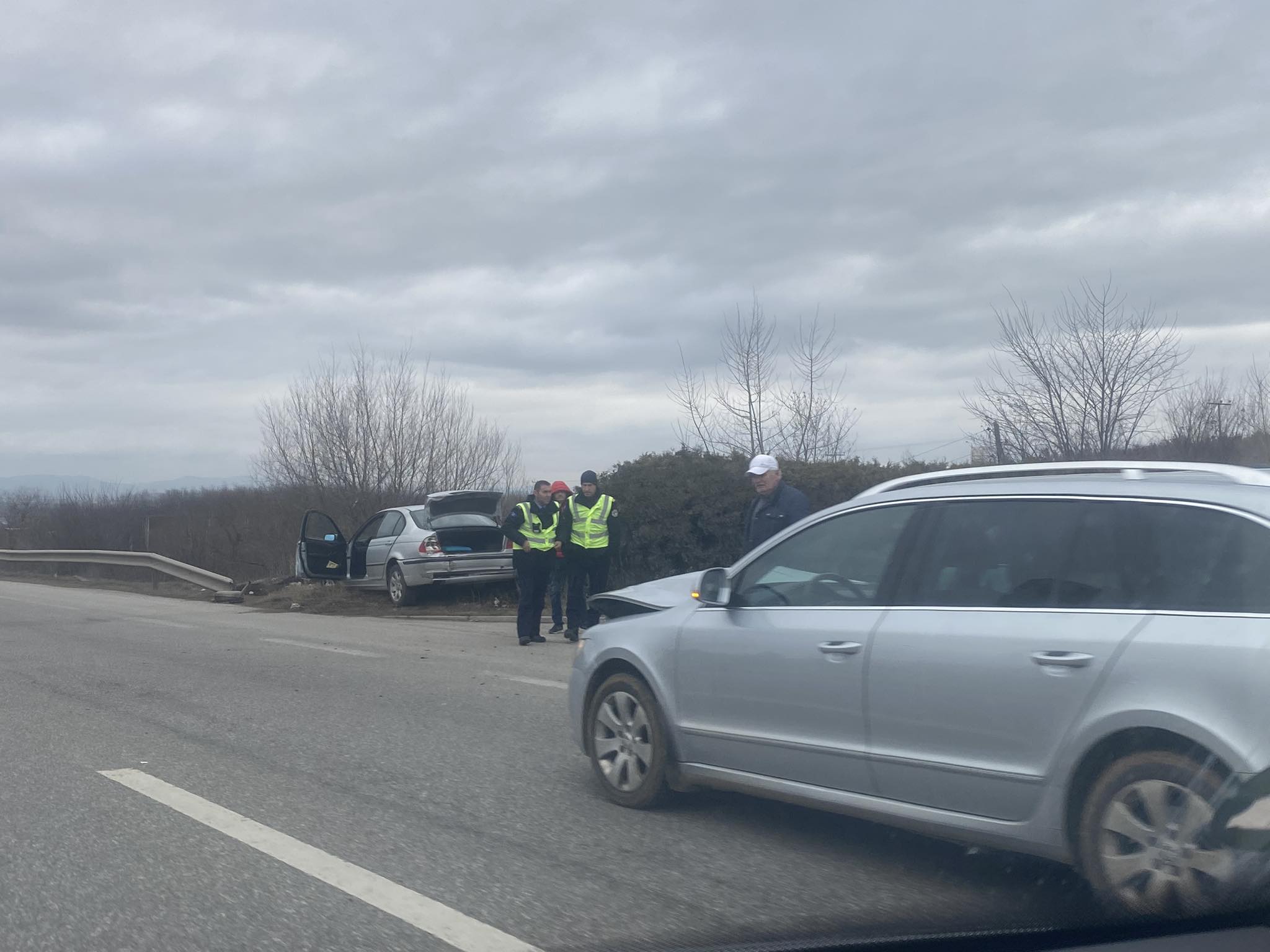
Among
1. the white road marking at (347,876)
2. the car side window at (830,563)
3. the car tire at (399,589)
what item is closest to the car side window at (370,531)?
the car tire at (399,589)

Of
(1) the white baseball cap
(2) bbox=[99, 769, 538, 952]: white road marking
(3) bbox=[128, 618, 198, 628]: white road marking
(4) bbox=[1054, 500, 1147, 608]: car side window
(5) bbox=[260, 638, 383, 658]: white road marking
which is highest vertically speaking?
(1) the white baseball cap

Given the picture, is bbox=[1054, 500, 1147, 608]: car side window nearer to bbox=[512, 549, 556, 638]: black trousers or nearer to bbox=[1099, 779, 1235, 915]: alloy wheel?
bbox=[1099, 779, 1235, 915]: alloy wheel

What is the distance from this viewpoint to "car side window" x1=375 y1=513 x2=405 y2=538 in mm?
18391

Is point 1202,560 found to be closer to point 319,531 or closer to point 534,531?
point 534,531

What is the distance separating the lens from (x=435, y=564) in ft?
57.7

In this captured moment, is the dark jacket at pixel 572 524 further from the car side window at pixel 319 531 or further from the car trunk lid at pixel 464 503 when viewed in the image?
the car side window at pixel 319 531

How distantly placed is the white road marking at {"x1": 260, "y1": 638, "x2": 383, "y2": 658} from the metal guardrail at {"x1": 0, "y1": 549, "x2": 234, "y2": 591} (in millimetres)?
10412

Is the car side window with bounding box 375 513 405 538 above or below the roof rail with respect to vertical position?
below

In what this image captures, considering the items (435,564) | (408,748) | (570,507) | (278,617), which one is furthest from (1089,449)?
(408,748)

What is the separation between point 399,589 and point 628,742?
12563 mm

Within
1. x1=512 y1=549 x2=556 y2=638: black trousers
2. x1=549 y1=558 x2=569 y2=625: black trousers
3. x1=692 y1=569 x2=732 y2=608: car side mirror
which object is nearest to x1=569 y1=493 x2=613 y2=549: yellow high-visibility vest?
x1=512 y1=549 x2=556 y2=638: black trousers

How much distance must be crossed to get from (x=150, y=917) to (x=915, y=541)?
10.5 feet

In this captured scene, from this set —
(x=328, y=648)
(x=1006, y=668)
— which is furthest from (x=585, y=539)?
(x=1006, y=668)

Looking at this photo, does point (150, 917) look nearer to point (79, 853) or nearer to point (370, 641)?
point (79, 853)
